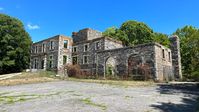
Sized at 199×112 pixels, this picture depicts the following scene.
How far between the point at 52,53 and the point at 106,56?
11088mm

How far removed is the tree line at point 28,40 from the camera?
117 feet

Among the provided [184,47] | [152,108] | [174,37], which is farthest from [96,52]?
[152,108]

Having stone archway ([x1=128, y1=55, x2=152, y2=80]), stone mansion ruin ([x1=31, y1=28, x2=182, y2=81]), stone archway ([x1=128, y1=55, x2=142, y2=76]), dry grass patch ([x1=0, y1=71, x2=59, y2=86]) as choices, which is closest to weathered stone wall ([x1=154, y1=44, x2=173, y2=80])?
stone mansion ruin ([x1=31, y1=28, x2=182, y2=81])

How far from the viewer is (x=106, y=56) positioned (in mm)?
29094

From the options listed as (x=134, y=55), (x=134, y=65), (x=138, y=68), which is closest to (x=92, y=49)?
(x=134, y=55)

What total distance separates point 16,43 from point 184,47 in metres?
34.4

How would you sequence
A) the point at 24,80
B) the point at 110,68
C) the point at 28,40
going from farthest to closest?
the point at 28,40, the point at 110,68, the point at 24,80

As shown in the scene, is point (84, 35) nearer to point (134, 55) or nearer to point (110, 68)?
point (110, 68)

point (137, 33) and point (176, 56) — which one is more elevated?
point (137, 33)

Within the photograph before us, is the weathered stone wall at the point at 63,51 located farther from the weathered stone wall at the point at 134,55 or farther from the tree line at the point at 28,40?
the tree line at the point at 28,40

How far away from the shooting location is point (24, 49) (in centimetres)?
4003

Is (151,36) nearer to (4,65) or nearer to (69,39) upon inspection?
(69,39)

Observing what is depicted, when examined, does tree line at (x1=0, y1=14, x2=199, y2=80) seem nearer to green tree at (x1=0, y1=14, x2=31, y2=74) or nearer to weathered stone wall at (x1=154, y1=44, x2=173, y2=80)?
green tree at (x1=0, y1=14, x2=31, y2=74)

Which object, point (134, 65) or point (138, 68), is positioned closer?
point (138, 68)
